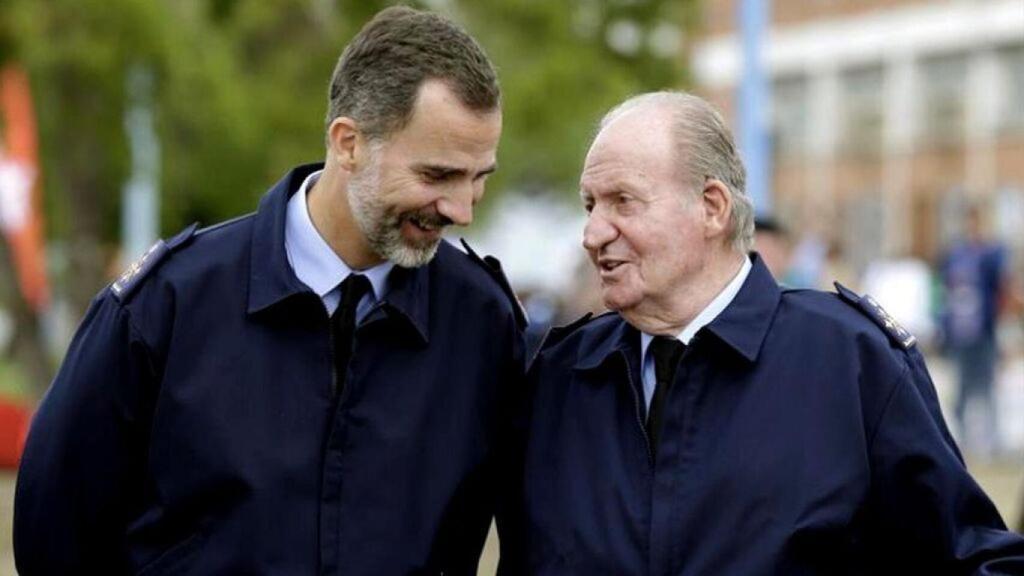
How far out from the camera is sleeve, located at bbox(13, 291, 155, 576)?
5.19 metres

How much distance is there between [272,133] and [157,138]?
3.29 ft

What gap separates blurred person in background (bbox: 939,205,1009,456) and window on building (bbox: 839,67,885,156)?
1598 inches

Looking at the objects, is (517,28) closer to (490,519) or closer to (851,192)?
(490,519)

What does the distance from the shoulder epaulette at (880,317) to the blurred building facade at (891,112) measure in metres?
49.2

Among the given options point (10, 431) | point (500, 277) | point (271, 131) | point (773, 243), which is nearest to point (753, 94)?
point (271, 131)

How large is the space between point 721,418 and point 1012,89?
5295 centimetres

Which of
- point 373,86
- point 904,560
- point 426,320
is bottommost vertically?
point 904,560

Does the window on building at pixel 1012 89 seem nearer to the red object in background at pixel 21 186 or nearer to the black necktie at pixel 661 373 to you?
the red object in background at pixel 21 186

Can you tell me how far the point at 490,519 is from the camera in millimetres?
5410

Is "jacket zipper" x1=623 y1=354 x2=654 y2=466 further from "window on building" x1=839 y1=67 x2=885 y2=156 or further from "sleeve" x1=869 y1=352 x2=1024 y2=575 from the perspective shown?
"window on building" x1=839 y1=67 x2=885 y2=156

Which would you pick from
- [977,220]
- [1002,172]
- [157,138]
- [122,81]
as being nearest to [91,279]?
[157,138]

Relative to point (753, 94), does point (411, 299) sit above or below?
above

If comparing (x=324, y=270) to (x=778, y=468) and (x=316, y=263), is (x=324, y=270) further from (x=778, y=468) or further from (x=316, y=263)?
(x=778, y=468)

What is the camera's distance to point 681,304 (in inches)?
200
